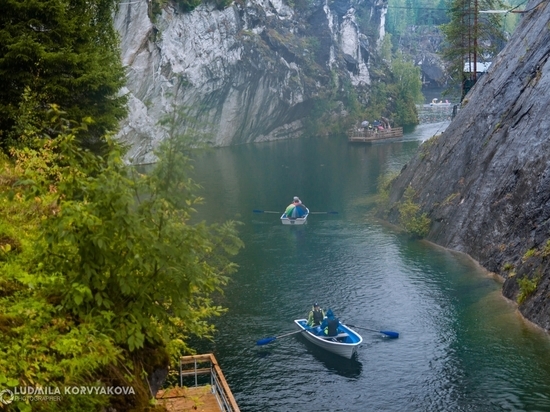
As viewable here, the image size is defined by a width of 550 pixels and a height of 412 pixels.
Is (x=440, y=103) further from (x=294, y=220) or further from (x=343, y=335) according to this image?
(x=343, y=335)

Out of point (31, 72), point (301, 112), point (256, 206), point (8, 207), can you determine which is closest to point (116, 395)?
point (8, 207)

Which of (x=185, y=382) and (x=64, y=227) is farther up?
(x=64, y=227)

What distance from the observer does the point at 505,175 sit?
1329 inches

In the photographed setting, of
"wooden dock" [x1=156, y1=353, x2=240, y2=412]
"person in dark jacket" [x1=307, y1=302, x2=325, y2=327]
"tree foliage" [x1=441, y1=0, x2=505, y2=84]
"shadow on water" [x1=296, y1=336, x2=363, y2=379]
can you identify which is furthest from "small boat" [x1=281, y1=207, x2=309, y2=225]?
"wooden dock" [x1=156, y1=353, x2=240, y2=412]

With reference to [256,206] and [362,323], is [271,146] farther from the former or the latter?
[362,323]

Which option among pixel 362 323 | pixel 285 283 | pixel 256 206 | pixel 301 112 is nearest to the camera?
pixel 362 323

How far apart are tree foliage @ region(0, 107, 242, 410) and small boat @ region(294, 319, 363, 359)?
44.1ft

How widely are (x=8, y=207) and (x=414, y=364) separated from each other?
49.8 ft

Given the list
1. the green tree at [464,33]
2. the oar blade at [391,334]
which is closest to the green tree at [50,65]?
the oar blade at [391,334]

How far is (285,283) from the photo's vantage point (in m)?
31.6

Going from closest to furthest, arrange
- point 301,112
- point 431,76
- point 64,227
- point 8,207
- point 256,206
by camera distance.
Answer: point 64,227 < point 8,207 < point 256,206 < point 301,112 < point 431,76

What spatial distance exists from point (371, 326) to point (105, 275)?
17815mm

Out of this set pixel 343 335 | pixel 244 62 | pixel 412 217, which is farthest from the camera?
pixel 244 62

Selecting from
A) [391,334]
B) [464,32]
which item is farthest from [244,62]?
[391,334]
